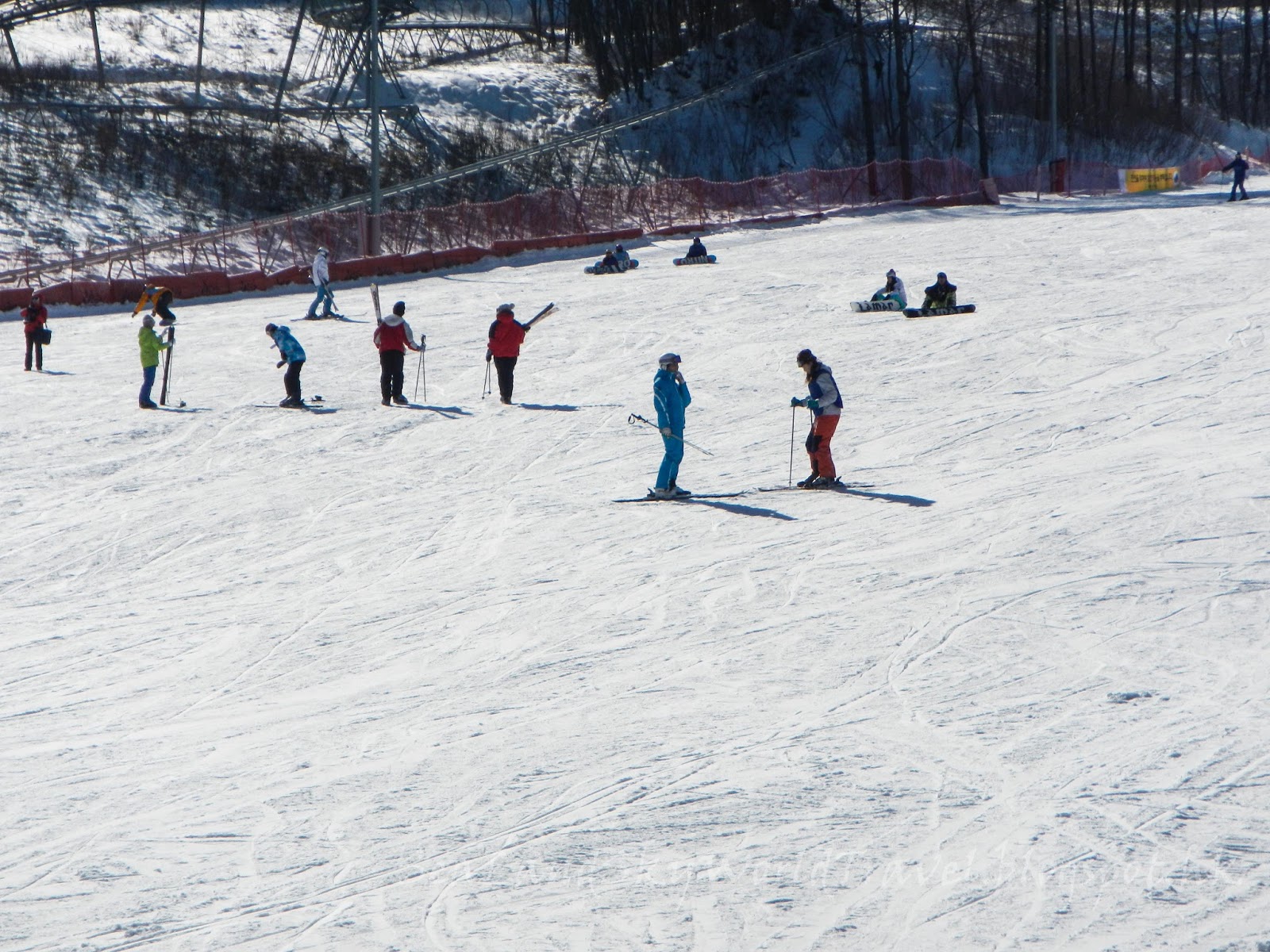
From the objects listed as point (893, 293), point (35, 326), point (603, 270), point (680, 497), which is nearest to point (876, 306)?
point (893, 293)

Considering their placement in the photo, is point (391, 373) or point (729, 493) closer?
point (729, 493)

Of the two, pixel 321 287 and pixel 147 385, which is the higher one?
pixel 321 287

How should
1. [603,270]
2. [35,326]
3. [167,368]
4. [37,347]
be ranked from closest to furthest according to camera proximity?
[167,368] → [35,326] → [37,347] → [603,270]

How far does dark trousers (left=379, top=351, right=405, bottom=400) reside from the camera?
17156 mm

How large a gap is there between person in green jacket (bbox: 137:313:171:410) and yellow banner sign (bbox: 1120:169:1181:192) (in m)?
31.5

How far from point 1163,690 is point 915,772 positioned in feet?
5.83

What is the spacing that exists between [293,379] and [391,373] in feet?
3.99

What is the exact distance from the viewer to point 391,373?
17.2m

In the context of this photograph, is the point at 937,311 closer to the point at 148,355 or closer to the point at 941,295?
the point at 941,295

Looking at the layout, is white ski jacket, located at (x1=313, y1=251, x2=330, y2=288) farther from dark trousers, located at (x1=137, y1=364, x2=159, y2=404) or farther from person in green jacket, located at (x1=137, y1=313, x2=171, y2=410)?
dark trousers, located at (x1=137, y1=364, x2=159, y2=404)

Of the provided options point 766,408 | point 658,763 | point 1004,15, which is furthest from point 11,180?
point 1004,15

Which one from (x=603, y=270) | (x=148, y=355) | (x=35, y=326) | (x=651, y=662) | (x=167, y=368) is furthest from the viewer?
(x=603, y=270)

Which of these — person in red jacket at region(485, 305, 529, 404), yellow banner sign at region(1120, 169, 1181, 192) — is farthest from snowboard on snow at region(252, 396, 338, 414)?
yellow banner sign at region(1120, 169, 1181, 192)

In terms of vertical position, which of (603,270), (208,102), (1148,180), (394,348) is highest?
(208,102)
